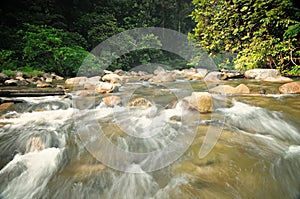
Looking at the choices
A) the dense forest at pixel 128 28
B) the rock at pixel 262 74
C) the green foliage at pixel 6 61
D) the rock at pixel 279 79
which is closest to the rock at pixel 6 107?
the dense forest at pixel 128 28

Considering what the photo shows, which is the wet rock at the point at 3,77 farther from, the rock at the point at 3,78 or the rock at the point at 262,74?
the rock at the point at 262,74

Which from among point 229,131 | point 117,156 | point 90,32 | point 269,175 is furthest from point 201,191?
point 90,32

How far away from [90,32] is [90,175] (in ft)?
48.4

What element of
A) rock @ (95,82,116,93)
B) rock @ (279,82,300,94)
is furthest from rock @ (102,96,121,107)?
rock @ (279,82,300,94)

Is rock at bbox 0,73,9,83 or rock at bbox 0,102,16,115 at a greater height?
rock at bbox 0,73,9,83

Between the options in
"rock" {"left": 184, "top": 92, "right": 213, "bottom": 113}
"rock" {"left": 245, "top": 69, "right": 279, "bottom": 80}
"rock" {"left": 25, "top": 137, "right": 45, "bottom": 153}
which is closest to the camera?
"rock" {"left": 25, "top": 137, "right": 45, "bottom": 153}

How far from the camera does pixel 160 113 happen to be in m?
3.45

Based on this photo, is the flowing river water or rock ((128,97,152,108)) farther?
rock ((128,97,152,108))

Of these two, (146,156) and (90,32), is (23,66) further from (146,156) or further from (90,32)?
(146,156)

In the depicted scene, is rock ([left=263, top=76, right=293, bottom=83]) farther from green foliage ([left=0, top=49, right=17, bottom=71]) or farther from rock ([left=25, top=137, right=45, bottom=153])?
green foliage ([left=0, top=49, right=17, bottom=71])

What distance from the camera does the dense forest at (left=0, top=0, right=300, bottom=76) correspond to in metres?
6.13

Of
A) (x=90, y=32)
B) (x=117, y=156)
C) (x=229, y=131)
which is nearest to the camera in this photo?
(x=117, y=156)

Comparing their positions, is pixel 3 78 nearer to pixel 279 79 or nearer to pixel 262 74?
pixel 262 74

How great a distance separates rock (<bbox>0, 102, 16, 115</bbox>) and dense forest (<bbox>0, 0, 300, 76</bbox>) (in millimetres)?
6472
